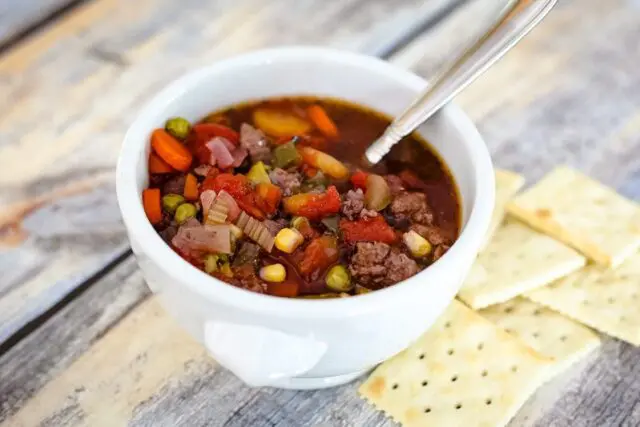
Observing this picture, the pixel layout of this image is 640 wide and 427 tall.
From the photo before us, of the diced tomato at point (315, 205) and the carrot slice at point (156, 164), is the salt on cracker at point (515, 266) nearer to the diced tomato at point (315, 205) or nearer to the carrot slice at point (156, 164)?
the diced tomato at point (315, 205)

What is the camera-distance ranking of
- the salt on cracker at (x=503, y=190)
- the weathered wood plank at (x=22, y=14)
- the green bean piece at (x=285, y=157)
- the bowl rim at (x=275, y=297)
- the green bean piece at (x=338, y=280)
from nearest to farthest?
the bowl rim at (x=275, y=297), the green bean piece at (x=338, y=280), the green bean piece at (x=285, y=157), the salt on cracker at (x=503, y=190), the weathered wood plank at (x=22, y=14)

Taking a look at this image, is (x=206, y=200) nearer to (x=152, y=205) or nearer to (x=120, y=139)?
(x=152, y=205)

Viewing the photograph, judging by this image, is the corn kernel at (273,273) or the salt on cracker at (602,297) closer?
A: the corn kernel at (273,273)

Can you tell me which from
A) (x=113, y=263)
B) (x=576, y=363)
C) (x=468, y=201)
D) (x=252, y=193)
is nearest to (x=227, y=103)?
(x=252, y=193)

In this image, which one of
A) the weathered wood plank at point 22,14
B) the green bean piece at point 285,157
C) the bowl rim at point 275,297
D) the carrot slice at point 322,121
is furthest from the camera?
the weathered wood plank at point 22,14

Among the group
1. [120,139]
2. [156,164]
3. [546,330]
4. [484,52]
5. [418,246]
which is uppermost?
[484,52]

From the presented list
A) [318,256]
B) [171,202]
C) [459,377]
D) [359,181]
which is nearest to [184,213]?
[171,202]

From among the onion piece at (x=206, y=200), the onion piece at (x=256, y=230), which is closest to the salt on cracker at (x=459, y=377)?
the onion piece at (x=256, y=230)
